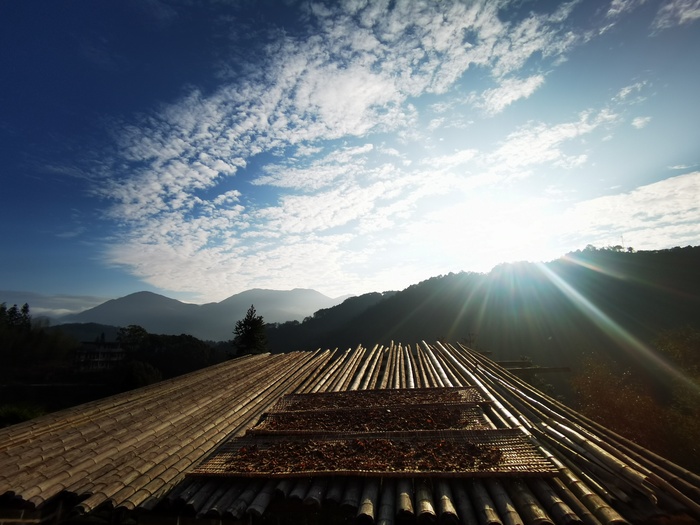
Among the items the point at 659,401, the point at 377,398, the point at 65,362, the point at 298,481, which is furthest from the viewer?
the point at 65,362

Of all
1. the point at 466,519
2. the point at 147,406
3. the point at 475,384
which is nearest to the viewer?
the point at 466,519

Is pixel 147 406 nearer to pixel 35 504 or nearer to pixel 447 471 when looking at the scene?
pixel 35 504

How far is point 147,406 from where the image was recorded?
24.8ft

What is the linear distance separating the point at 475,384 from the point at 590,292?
6022cm

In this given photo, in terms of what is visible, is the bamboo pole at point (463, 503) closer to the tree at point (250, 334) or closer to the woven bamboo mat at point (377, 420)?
the woven bamboo mat at point (377, 420)

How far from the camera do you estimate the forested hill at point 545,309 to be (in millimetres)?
44625

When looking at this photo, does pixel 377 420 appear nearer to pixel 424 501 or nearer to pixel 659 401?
pixel 424 501

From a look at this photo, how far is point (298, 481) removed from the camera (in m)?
4.16

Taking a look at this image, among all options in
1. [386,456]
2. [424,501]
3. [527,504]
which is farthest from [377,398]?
[527,504]

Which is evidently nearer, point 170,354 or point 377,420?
point 377,420

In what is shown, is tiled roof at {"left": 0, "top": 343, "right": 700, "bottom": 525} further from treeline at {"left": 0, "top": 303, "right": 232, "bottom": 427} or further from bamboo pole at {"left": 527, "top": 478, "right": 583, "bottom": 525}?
treeline at {"left": 0, "top": 303, "right": 232, "bottom": 427}

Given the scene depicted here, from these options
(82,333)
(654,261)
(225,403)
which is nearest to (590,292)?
(654,261)

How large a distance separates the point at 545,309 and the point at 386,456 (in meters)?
66.1

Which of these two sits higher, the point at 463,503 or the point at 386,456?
the point at 386,456
